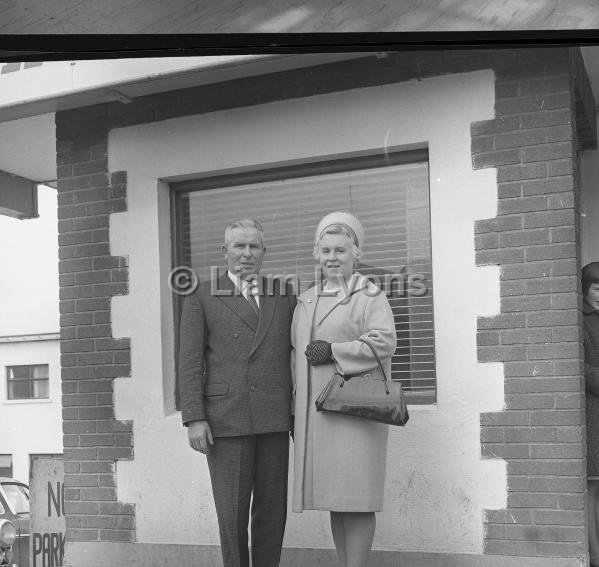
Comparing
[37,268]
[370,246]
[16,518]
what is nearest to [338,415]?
[370,246]

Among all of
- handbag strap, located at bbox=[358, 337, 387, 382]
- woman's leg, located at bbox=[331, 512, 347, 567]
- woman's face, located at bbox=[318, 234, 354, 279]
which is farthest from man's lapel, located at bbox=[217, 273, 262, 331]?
woman's leg, located at bbox=[331, 512, 347, 567]

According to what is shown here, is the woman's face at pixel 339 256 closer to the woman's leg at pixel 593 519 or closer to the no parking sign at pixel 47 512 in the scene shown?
the woman's leg at pixel 593 519

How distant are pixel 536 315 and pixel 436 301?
0.39 meters

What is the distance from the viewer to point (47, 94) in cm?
407

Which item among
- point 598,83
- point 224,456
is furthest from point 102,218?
point 598,83

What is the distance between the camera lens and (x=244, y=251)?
3.41 meters

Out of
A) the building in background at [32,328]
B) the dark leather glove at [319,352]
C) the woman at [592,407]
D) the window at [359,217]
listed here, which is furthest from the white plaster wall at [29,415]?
the woman at [592,407]

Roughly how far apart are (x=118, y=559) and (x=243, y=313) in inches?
56.1

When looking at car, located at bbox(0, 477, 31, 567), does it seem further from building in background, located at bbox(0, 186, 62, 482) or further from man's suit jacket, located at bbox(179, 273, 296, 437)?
man's suit jacket, located at bbox(179, 273, 296, 437)

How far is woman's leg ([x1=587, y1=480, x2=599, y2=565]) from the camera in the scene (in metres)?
3.56

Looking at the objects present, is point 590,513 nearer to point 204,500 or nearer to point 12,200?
point 204,500

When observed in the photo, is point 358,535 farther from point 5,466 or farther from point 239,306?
point 5,466

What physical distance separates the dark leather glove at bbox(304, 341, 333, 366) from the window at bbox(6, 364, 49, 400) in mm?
1575

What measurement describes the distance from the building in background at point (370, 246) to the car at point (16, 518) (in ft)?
0.69
